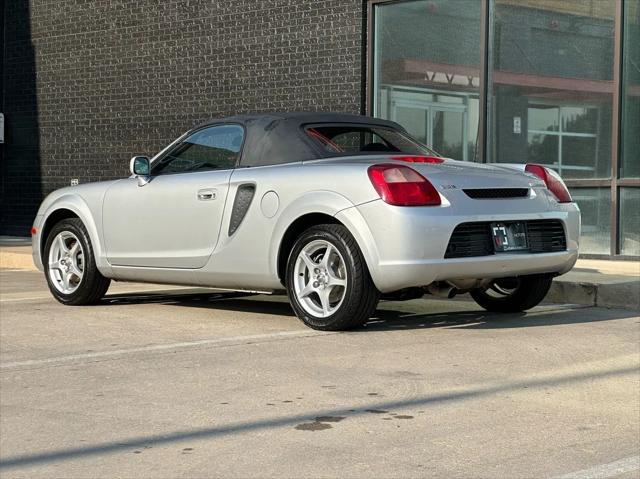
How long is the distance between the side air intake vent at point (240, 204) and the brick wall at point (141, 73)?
775 centimetres

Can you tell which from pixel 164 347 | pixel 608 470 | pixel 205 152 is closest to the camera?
pixel 608 470

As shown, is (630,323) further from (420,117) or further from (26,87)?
(26,87)

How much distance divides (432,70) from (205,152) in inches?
272

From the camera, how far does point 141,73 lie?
17969 millimetres

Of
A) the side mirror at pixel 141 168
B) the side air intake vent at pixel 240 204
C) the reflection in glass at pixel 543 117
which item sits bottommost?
the side air intake vent at pixel 240 204

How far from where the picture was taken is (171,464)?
13.5ft

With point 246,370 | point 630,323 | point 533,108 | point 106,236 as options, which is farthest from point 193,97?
point 246,370

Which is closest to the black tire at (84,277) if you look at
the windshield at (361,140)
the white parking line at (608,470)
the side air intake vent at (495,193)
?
the windshield at (361,140)

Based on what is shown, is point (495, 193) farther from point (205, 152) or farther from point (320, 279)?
point (205, 152)

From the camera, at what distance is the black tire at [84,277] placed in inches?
352

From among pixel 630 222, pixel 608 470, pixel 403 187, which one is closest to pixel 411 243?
pixel 403 187

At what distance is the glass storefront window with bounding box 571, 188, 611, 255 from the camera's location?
43.0 feet

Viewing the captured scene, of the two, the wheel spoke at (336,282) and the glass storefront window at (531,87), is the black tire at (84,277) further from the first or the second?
the glass storefront window at (531,87)

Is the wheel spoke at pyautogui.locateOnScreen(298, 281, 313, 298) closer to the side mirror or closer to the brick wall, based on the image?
the side mirror
